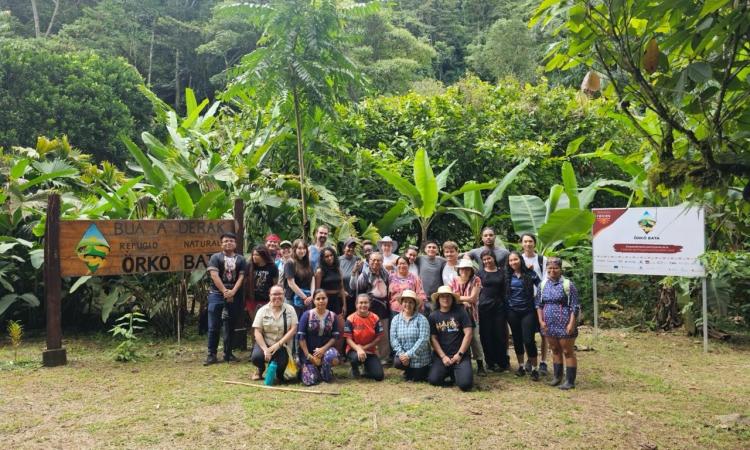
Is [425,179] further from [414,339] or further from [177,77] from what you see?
[177,77]

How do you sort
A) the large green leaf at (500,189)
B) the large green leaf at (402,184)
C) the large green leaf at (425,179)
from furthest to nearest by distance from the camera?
the large green leaf at (500,189) < the large green leaf at (402,184) < the large green leaf at (425,179)

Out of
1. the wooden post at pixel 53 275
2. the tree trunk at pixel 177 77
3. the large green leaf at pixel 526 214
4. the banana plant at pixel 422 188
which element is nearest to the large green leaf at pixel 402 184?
the banana plant at pixel 422 188

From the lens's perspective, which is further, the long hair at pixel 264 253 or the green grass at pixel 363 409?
the long hair at pixel 264 253

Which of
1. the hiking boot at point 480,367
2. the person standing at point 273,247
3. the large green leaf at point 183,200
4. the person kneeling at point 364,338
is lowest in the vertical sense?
the hiking boot at point 480,367

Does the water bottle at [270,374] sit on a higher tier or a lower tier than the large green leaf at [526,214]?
lower

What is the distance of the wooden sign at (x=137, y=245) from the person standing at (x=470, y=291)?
3.04 m

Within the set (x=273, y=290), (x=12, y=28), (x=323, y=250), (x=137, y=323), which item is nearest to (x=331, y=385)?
(x=273, y=290)

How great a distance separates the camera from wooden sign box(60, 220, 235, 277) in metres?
6.40

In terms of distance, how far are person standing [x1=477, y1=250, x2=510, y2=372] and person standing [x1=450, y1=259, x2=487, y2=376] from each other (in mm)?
74

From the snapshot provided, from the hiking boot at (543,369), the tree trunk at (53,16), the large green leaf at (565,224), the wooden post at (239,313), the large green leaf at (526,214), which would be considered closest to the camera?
the hiking boot at (543,369)

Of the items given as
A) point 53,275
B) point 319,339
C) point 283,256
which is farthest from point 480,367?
point 53,275

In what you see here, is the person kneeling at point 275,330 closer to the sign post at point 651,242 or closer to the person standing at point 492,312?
the person standing at point 492,312

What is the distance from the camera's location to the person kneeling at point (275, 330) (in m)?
5.62

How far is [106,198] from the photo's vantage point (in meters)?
7.62
